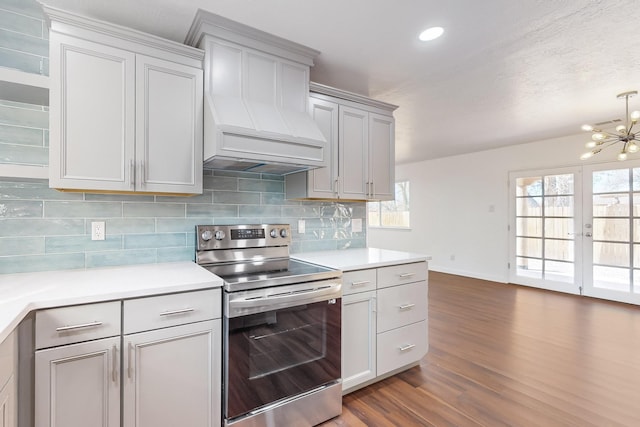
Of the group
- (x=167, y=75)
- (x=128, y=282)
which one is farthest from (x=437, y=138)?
(x=128, y=282)

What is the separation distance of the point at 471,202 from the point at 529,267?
150cm

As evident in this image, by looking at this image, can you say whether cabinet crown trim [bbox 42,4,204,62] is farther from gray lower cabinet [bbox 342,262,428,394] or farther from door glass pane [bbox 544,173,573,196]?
door glass pane [bbox 544,173,573,196]

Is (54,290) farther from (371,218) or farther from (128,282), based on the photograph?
(371,218)

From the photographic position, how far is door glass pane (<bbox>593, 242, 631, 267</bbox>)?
4281 mm

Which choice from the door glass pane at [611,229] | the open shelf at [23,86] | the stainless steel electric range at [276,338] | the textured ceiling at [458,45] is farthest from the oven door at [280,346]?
the door glass pane at [611,229]

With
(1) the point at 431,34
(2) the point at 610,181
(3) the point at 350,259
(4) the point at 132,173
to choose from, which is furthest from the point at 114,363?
(2) the point at 610,181

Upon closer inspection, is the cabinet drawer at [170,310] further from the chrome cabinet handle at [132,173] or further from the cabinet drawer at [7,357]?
the chrome cabinet handle at [132,173]

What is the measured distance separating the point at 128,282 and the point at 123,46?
4.26 feet

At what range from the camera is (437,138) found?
4922 mm

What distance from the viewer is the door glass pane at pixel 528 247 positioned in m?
5.16

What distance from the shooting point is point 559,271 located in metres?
4.93

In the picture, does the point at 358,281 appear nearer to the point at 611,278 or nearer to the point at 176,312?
the point at 176,312

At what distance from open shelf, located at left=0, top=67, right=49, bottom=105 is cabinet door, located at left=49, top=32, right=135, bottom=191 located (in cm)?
6

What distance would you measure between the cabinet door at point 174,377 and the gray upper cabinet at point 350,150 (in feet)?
4.17
